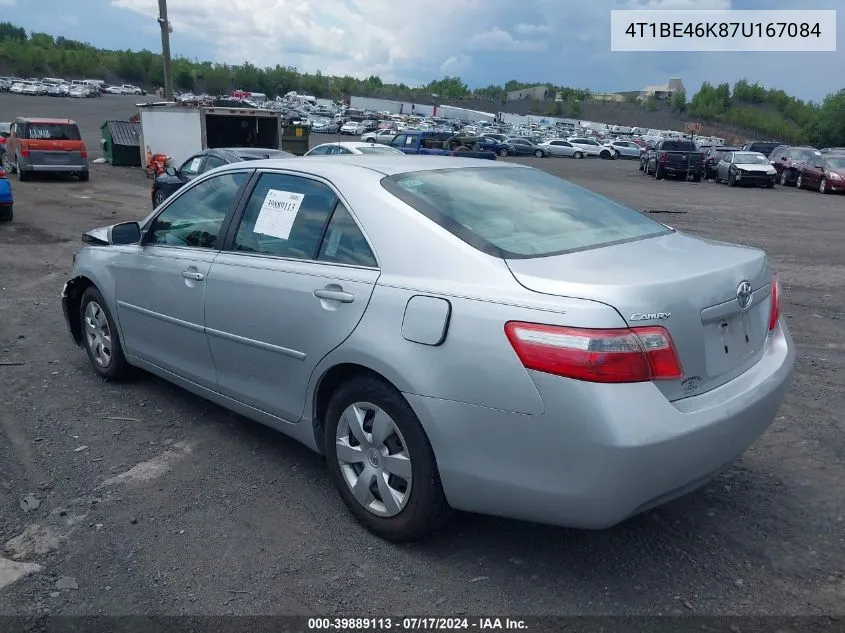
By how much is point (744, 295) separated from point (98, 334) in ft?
14.1

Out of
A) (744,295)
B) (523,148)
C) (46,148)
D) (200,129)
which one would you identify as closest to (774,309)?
(744,295)

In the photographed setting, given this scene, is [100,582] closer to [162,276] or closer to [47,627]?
[47,627]

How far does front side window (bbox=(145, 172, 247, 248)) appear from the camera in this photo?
4.28 metres

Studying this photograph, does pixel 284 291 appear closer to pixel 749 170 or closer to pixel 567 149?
pixel 749 170

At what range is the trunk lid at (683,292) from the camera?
2744 millimetres

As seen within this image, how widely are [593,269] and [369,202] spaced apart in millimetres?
1115

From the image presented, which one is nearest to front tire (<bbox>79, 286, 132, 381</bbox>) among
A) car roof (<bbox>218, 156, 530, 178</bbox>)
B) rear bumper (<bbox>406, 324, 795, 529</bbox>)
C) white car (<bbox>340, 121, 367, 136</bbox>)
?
car roof (<bbox>218, 156, 530, 178</bbox>)

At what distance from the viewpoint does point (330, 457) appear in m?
3.55

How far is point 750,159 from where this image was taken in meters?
29.8

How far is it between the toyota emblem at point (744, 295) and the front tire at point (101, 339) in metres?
3.92

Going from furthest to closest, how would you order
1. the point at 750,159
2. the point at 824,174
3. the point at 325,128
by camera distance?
the point at 325,128
the point at 750,159
the point at 824,174

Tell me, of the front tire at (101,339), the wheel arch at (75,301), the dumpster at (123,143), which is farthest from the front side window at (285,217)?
the dumpster at (123,143)

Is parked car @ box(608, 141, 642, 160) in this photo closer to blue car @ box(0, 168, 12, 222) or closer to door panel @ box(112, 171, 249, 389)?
blue car @ box(0, 168, 12, 222)

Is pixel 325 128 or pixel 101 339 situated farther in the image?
pixel 325 128
